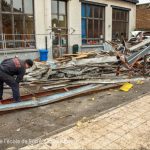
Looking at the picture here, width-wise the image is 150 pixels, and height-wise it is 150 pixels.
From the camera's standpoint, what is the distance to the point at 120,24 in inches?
766

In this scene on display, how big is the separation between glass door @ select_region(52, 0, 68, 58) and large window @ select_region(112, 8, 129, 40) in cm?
561

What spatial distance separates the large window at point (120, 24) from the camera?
1872 cm

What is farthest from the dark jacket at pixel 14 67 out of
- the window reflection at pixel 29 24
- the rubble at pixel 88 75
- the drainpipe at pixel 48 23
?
the drainpipe at pixel 48 23

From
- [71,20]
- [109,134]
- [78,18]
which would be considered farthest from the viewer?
[78,18]

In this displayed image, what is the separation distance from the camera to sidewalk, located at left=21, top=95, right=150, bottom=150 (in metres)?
3.81

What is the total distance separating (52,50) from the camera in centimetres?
1405

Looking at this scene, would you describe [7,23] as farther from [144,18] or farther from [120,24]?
[144,18]

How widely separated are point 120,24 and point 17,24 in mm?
10500

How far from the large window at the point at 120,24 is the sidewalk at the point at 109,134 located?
14.2 metres

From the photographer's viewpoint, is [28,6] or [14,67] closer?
[14,67]

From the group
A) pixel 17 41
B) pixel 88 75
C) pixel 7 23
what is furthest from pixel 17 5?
pixel 88 75

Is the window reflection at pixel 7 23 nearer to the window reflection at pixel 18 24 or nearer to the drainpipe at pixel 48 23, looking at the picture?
the window reflection at pixel 18 24

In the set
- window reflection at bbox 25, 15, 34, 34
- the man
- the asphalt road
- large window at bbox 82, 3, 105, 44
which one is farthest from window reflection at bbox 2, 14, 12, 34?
the asphalt road

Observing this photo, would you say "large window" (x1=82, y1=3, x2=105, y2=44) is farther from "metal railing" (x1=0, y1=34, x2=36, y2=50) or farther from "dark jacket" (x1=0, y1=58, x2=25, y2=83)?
"dark jacket" (x1=0, y1=58, x2=25, y2=83)
